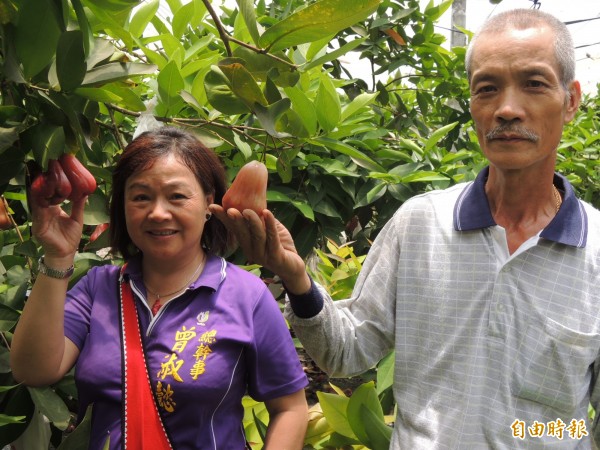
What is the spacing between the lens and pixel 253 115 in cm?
142

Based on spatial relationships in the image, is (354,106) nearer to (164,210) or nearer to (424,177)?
(424,177)

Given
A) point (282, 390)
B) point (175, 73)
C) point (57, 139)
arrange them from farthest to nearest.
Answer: point (175, 73) → point (282, 390) → point (57, 139)

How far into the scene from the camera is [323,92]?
152 cm

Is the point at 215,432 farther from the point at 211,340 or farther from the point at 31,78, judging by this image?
the point at 31,78

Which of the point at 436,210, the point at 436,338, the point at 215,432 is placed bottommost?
the point at 215,432

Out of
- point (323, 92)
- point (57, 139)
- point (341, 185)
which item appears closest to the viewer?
point (57, 139)

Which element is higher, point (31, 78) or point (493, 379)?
point (31, 78)

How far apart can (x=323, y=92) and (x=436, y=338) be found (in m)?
0.59

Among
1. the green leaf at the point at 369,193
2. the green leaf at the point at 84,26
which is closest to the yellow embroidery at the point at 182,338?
the green leaf at the point at 84,26

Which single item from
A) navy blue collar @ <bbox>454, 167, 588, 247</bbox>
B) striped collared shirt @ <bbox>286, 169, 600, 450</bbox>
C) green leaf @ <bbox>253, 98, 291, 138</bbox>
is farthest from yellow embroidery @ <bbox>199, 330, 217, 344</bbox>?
navy blue collar @ <bbox>454, 167, 588, 247</bbox>

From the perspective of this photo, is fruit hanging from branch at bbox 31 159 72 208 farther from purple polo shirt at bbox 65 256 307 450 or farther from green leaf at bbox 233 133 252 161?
green leaf at bbox 233 133 252 161

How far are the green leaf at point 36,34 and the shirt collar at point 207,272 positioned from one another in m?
0.41

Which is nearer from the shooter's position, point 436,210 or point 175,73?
point 436,210

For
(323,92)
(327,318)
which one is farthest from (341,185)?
(327,318)
